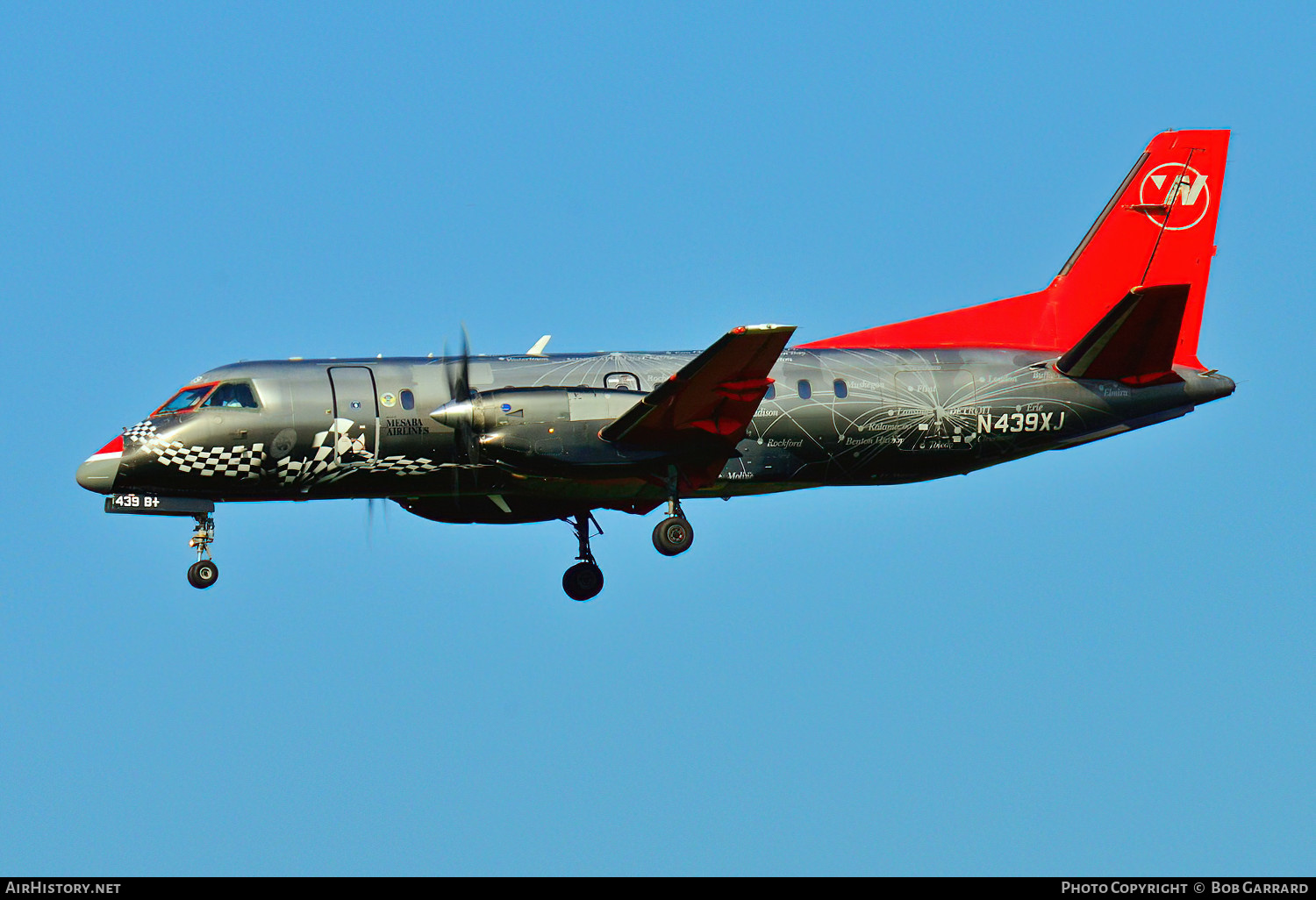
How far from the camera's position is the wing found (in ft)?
84.9

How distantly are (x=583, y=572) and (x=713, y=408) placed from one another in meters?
4.92

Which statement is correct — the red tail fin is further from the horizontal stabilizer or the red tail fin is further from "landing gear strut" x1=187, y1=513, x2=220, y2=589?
"landing gear strut" x1=187, y1=513, x2=220, y2=589

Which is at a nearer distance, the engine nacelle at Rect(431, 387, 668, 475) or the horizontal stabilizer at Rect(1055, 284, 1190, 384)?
the engine nacelle at Rect(431, 387, 668, 475)

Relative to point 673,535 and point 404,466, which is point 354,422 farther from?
point 673,535

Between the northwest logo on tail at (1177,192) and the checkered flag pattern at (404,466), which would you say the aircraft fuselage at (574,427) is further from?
the northwest logo on tail at (1177,192)

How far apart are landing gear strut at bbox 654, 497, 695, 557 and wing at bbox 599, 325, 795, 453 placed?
1.20 m

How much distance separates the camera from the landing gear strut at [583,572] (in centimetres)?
3058

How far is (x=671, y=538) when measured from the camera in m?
27.8

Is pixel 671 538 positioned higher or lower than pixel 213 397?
lower

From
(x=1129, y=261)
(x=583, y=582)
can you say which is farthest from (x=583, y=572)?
(x=1129, y=261)

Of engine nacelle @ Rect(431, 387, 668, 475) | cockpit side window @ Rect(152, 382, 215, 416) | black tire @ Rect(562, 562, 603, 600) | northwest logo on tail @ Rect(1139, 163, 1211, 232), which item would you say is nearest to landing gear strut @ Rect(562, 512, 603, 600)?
black tire @ Rect(562, 562, 603, 600)

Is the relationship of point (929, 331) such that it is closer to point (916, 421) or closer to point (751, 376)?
point (916, 421)
